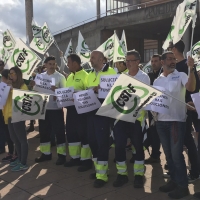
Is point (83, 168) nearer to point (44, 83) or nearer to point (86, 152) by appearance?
point (86, 152)

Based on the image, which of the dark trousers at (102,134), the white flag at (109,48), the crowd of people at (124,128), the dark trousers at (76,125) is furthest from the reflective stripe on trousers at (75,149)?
the white flag at (109,48)

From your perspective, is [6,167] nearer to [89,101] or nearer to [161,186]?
[89,101]

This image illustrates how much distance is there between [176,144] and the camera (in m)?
3.98

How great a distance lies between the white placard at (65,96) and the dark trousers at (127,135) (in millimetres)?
1242

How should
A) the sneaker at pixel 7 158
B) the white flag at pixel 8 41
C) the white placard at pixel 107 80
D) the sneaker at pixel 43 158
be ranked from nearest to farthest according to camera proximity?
the white placard at pixel 107 80 → the sneaker at pixel 43 158 → the sneaker at pixel 7 158 → the white flag at pixel 8 41

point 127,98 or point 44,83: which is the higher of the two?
point 44,83

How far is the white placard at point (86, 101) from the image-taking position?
4859mm

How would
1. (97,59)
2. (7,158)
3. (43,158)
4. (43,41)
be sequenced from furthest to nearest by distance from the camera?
1. (43,41)
2. (7,158)
3. (43,158)
4. (97,59)

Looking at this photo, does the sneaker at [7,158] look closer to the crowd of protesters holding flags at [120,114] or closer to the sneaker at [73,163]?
the crowd of protesters holding flags at [120,114]

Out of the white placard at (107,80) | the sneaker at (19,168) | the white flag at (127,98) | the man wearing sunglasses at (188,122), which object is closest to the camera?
the white flag at (127,98)

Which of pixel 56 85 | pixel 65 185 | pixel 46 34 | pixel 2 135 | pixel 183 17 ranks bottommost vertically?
pixel 65 185

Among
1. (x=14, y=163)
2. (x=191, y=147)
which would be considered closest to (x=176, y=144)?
(x=191, y=147)

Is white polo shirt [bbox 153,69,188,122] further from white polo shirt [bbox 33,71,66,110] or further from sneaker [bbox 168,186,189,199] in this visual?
white polo shirt [bbox 33,71,66,110]

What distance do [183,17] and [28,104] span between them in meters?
3.11
